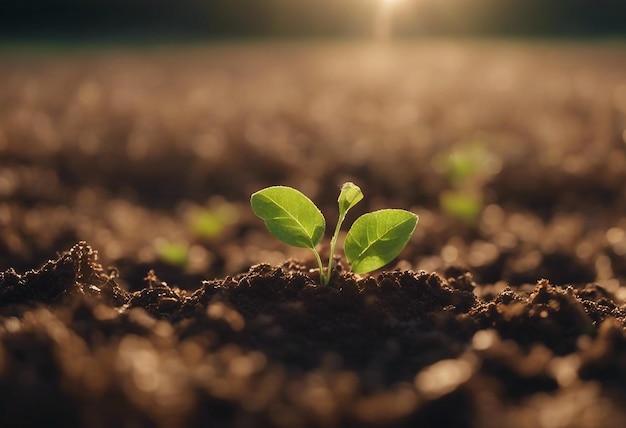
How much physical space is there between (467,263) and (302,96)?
5397mm

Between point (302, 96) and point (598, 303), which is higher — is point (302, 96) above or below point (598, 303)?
above

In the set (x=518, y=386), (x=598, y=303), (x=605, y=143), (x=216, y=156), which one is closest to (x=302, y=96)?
(x=216, y=156)

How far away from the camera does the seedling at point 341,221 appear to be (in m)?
1.93

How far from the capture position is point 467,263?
10.3 ft

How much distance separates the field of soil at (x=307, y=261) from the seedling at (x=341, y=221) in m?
0.08

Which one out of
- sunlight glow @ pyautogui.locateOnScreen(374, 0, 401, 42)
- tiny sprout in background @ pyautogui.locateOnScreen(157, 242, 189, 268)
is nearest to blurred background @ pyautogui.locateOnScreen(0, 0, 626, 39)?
sunlight glow @ pyautogui.locateOnScreen(374, 0, 401, 42)

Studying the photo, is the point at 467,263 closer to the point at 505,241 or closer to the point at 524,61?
the point at 505,241

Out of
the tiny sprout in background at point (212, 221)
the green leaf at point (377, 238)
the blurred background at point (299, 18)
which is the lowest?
the green leaf at point (377, 238)

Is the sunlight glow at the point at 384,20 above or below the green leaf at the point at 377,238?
above

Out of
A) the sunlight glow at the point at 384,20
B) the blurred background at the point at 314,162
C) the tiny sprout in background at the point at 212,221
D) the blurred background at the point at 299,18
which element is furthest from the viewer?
the sunlight glow at the point at 384,20

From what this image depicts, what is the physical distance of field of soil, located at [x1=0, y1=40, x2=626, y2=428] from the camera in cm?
139

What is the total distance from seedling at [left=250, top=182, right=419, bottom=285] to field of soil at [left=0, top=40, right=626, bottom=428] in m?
0.08

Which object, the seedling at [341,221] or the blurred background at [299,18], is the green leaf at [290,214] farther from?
the blurred background at [299,18]

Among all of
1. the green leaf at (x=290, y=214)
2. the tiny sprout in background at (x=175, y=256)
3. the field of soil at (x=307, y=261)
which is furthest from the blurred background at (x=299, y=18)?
the green leaf at (x=290, y=214)
